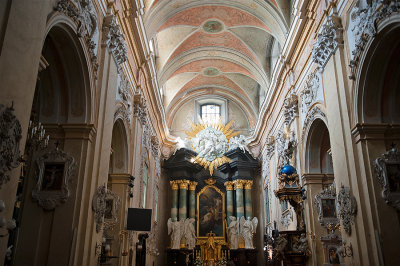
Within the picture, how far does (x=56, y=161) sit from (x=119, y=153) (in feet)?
12.5

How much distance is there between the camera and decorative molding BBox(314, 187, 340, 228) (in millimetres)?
9812

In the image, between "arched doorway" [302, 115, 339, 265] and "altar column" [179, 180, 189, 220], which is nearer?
"arched doorway" [302, 115, 339, 265]

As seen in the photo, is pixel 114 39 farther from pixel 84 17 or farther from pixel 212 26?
pixel 212 26

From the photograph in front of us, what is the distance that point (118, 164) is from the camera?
10.8 m

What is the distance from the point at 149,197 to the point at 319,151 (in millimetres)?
7056

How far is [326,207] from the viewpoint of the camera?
9898 mm

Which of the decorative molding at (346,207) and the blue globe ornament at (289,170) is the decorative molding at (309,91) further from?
the decorative molding at (346,207)

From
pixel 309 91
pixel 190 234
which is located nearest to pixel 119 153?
pixel 309 91

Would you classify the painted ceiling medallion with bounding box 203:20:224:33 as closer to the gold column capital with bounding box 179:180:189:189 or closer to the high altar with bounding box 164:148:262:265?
the high altar with bounding box 164:148:262:265

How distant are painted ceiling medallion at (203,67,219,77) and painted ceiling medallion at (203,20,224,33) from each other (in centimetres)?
346

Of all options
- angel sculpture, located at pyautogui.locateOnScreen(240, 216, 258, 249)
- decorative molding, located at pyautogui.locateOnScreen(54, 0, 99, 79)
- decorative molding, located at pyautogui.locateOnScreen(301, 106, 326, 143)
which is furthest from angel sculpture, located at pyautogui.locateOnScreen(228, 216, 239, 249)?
decorative molding, located at pyautogui.locateOnScreen(54, 0, 99, 79)

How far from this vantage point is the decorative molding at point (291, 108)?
11672 millimetres

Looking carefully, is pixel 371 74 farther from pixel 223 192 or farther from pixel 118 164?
pixel 223 192

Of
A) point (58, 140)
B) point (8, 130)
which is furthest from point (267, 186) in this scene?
point (8, 130)
